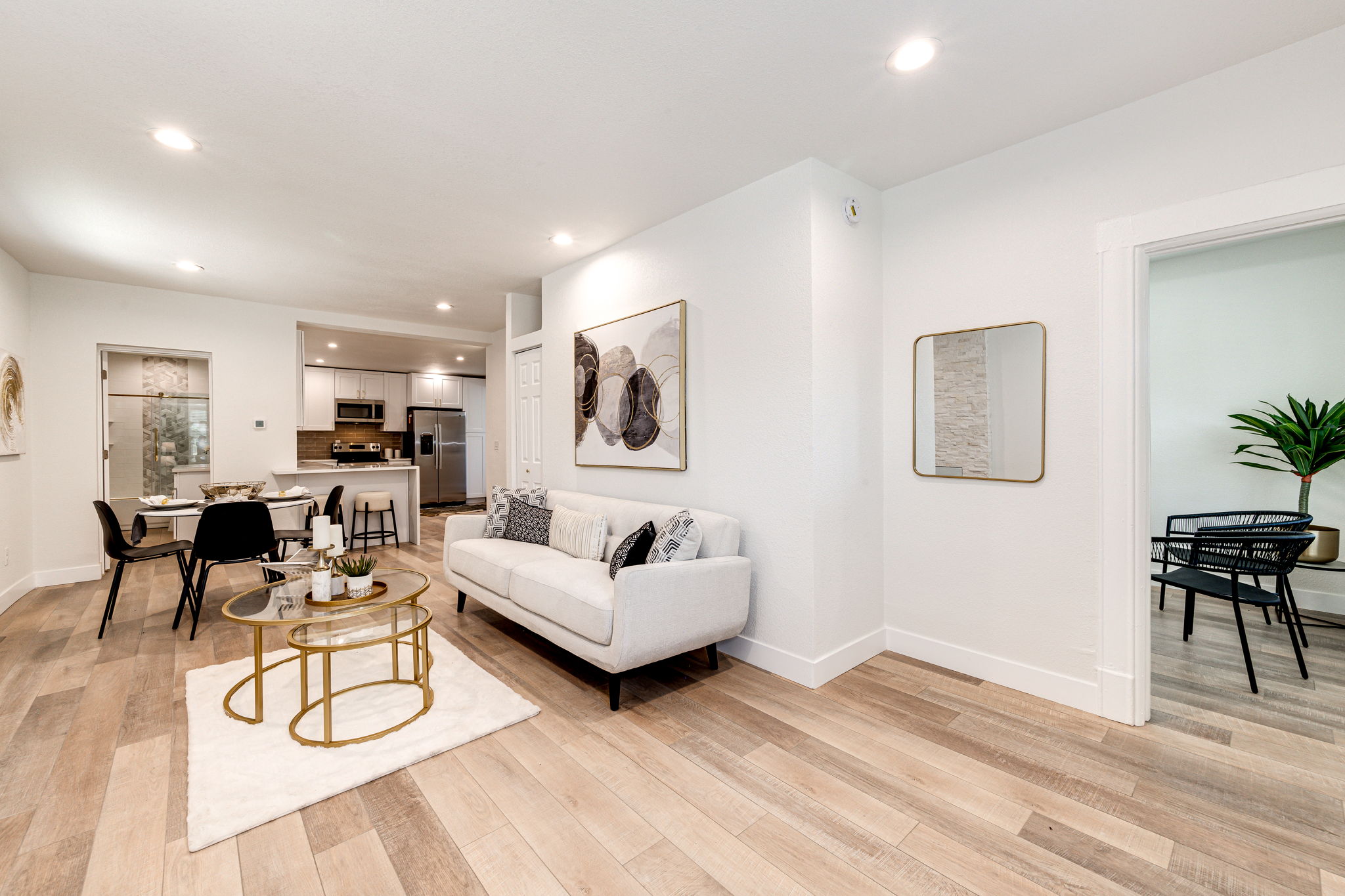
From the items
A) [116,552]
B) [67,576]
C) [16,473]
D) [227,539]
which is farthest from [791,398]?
[67,576]

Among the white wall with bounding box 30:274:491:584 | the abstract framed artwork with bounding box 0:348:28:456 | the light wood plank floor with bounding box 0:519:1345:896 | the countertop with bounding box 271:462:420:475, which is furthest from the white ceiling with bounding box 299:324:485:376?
the light wood plank floor with bounding box 0:519:1345:896

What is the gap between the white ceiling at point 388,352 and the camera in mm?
6961

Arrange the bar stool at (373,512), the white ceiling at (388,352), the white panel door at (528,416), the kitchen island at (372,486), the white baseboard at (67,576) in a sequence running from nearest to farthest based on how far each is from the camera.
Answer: the white baseboard at (67,576), the white panel door at (528,416), the kitchen island at (372,486), the bar stool at (373,512), the white ceiling at (388,352)

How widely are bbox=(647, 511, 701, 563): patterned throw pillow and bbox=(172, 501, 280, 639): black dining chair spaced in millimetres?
2783

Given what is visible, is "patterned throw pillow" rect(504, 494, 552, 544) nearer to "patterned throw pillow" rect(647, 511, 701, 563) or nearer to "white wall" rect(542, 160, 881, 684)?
"white wall" rect(542, 160, 881, 684)

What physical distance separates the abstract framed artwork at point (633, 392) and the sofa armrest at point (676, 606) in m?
0.83

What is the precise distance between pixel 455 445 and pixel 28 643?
6.81 metres

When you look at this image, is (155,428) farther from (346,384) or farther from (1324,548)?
(1324,548)

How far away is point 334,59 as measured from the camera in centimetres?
202

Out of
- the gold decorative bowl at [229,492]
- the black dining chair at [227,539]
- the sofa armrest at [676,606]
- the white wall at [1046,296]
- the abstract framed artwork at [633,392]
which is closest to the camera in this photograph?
the white wall at [1046,296]

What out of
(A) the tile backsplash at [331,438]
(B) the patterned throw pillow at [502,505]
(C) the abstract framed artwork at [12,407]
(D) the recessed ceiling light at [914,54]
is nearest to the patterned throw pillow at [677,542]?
(B) the patterned throw pillow at [502,505]

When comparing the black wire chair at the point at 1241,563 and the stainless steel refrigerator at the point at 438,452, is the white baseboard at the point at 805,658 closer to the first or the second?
the black wire chair at the point at 1241,563

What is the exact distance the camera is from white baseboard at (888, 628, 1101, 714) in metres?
2.47

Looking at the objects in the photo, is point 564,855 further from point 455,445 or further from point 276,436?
point 455,445
